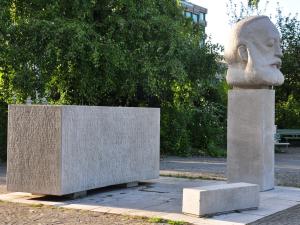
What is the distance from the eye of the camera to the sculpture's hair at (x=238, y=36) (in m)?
11.3

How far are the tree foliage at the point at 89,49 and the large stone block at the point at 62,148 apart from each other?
5.19 metres

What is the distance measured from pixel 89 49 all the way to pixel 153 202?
7.15m

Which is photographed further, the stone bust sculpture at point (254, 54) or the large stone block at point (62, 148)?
the stone bust sculpture at point (254, 54)

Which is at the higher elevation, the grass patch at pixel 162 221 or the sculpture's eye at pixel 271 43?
the sculpture's eye at pixel 271 43

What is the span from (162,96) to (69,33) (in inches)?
257

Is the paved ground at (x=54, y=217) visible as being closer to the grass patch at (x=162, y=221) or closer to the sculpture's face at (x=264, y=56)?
the grass patch at (x=162, y=221)

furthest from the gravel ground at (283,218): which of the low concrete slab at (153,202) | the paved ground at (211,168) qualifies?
the paved ground at (211,168)

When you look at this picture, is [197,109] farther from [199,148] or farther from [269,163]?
[269,163]

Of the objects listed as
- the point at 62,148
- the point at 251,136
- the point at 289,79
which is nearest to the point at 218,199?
the point at 62,148

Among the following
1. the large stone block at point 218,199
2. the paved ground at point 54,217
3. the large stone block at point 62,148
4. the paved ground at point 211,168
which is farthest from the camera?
the paved ground at point 211,168

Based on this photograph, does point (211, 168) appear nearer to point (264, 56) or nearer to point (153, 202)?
point (264, 56)

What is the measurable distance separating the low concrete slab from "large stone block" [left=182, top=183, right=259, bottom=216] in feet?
0.39

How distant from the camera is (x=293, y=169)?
16562mm

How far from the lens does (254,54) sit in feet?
36.8
